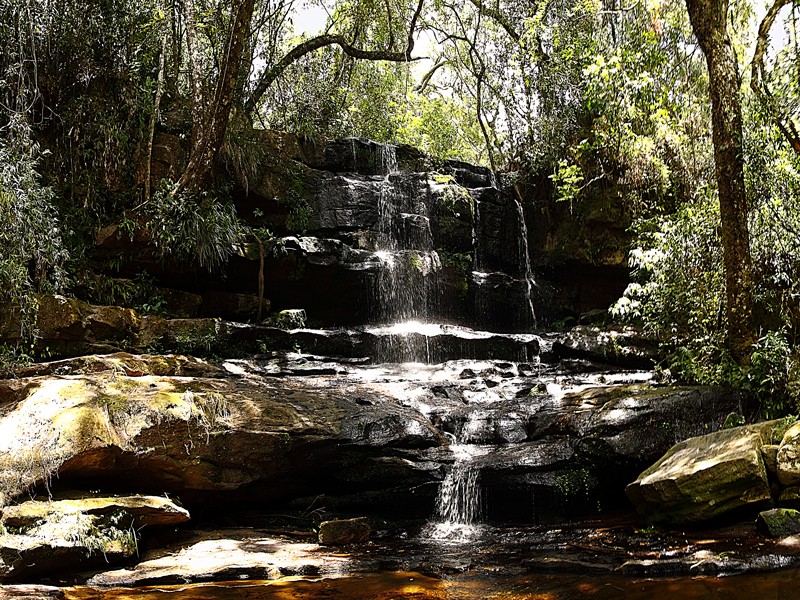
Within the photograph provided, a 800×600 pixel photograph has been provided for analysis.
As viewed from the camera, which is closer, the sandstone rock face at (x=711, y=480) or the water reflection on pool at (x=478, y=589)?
the water reflection on pool at (x=478, y=589)

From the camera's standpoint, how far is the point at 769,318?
7.50 metres

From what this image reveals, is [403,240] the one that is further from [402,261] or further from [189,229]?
[189,229]

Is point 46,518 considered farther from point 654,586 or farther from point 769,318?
point 769,318

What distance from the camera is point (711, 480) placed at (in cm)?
506

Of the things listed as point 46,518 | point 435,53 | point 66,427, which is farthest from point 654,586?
point 435,53

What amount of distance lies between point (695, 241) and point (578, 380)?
8.82 ft

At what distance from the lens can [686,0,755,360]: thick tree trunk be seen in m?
7.07

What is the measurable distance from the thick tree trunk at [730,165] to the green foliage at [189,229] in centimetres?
777

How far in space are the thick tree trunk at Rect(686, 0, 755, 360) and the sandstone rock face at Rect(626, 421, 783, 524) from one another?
6.62 feet

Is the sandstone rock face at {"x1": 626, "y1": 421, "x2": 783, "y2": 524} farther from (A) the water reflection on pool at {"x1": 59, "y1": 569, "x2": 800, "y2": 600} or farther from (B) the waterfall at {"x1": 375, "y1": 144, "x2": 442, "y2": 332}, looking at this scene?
(B) the waterfall at {"x1": 375, "y1": 144, "x2": 442, "y2": 332}

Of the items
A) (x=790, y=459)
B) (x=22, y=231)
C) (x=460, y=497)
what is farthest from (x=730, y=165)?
(x=22, y=231)

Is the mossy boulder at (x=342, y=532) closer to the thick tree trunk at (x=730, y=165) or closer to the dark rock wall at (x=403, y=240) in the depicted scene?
the thick tree trunk at (x=730, y=165)

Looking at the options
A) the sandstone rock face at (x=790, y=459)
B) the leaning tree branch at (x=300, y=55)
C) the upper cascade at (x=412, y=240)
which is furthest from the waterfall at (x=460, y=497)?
the leaning tree branch at (x=300, y=55)

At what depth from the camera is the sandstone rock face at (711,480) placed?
16.4ft
